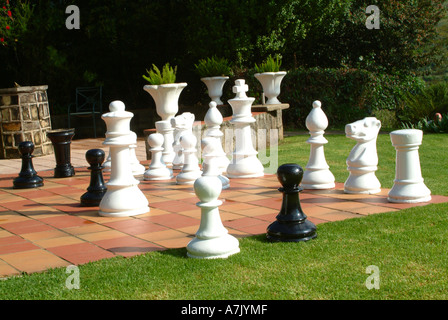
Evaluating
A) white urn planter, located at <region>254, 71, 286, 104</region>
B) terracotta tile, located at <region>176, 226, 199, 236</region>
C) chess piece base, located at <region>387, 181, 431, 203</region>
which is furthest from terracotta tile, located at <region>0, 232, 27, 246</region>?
white urn planter, located at <region>254, 71, 286, 104</region>

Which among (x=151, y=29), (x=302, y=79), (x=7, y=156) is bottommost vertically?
(x=7, y=156)

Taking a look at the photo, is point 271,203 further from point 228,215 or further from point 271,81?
point 271,81

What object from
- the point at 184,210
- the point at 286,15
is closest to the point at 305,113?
the point at 286,15

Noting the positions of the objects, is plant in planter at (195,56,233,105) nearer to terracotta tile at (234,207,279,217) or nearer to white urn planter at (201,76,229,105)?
white urn planter at (201,76,229,105)

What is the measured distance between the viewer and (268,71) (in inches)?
435

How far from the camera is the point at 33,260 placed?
412 cm

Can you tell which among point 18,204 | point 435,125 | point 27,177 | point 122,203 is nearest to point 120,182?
point 122,203

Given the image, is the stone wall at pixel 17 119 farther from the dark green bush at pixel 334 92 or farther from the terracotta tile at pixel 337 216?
the terracotta tile at pixel 337 216

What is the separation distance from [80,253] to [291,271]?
155 cm

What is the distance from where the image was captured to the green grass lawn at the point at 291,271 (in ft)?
10.8

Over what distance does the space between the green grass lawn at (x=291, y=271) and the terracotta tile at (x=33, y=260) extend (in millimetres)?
196

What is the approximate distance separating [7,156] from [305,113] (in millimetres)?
6310

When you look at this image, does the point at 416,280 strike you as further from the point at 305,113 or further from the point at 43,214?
the point at 305,113

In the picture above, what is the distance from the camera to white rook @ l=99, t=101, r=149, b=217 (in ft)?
17.7
